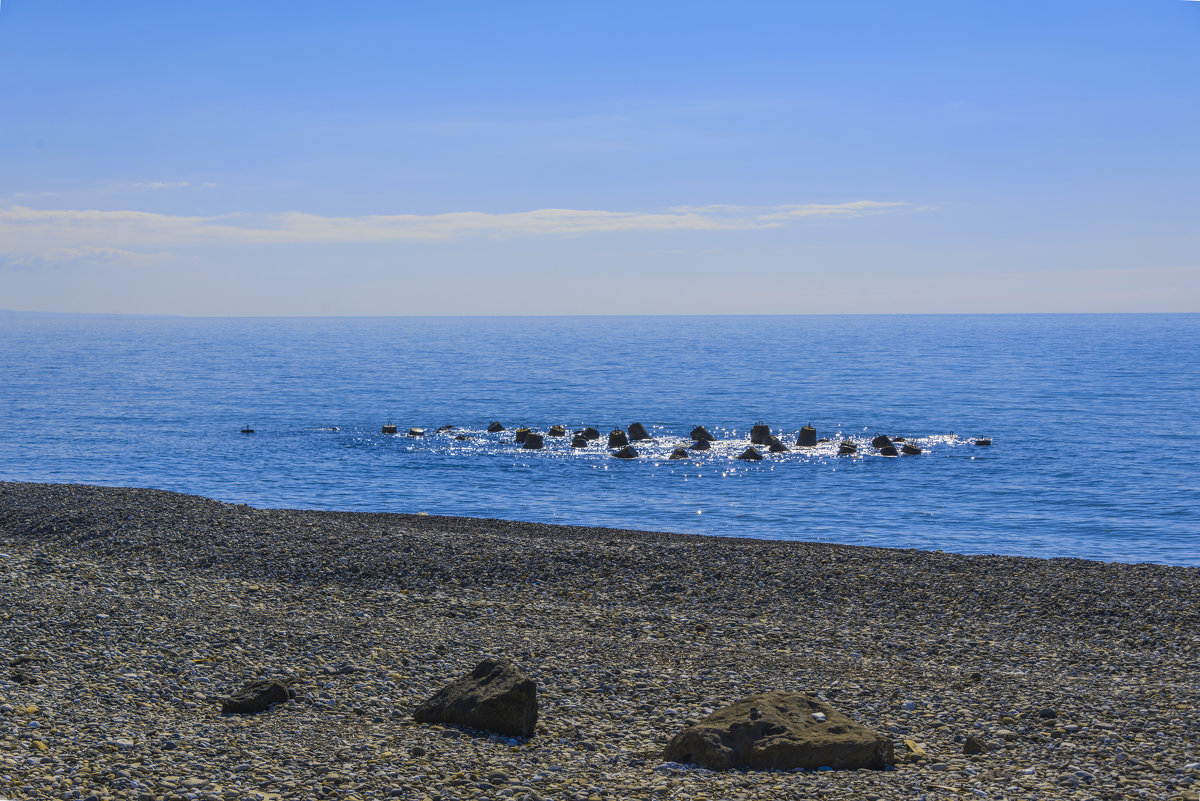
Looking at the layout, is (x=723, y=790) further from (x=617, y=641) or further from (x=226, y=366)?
(x=226, y=366)

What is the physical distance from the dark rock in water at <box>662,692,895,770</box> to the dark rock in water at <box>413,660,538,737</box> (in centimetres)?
178

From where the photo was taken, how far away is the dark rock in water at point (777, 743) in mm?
9531

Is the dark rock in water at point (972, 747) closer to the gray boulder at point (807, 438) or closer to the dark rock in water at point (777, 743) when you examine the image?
the dark rock in water at point (777, 743)

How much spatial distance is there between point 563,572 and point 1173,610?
12.6 m

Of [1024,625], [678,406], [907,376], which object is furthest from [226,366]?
[1024,625]

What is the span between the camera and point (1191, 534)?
2922 centimetres

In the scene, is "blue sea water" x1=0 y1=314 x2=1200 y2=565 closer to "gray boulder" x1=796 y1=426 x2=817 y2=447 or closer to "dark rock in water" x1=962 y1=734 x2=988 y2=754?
"gray boulder" x1=796 y1=426 x2=817 y2=447

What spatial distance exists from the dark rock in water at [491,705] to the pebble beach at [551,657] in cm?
21

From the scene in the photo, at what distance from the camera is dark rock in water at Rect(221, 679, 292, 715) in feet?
37.3


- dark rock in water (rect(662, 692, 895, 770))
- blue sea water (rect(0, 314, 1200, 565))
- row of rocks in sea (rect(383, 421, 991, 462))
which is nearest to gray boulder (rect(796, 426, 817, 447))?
row of rocks in sea (rect(383, 421, 991, 462))

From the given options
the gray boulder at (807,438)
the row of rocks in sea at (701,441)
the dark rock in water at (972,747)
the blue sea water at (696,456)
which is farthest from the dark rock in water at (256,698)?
the gray boulder at (807,438)

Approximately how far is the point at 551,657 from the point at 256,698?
4602 millimetres

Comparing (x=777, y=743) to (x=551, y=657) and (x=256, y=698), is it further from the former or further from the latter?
(x=256, y=698)

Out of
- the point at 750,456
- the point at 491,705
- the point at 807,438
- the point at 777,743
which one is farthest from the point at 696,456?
the point at 777,743
